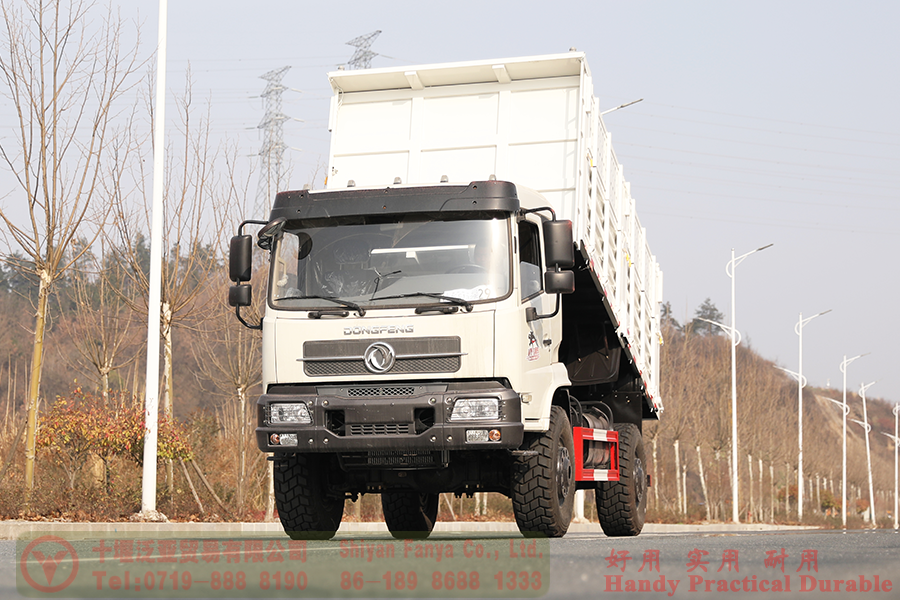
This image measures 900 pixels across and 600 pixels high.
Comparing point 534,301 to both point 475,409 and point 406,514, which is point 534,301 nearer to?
point 475,409

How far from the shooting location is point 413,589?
13.3 feet

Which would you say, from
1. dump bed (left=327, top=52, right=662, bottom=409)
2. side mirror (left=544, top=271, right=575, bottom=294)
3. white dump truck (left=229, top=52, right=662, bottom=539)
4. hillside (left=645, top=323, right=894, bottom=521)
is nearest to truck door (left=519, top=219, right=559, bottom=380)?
white dump truck (left=229, top=52, right=662, bottom=539)

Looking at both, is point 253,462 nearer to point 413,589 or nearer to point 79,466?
point 79,466

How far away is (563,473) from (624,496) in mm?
2577

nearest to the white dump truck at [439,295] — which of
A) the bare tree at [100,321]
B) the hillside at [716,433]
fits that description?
the bare tree at [100,321]

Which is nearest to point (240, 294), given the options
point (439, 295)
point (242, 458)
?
point (439, 295)

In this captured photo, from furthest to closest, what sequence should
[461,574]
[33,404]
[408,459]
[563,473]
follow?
[33,404]
[563,473]
[408,459]
[461,574]

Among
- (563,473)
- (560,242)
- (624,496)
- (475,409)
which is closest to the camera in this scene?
(475,409)

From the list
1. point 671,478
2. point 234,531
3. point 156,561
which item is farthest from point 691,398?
point 156,561

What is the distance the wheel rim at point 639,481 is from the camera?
11031 mm

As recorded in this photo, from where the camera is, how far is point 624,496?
10.7 meters

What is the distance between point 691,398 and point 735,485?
4439mm

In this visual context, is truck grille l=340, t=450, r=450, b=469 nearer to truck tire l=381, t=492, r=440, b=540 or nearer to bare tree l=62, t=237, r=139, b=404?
truck tire l=381, t=492, r=440, b=540

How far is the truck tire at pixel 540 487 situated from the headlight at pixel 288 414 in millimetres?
1607
